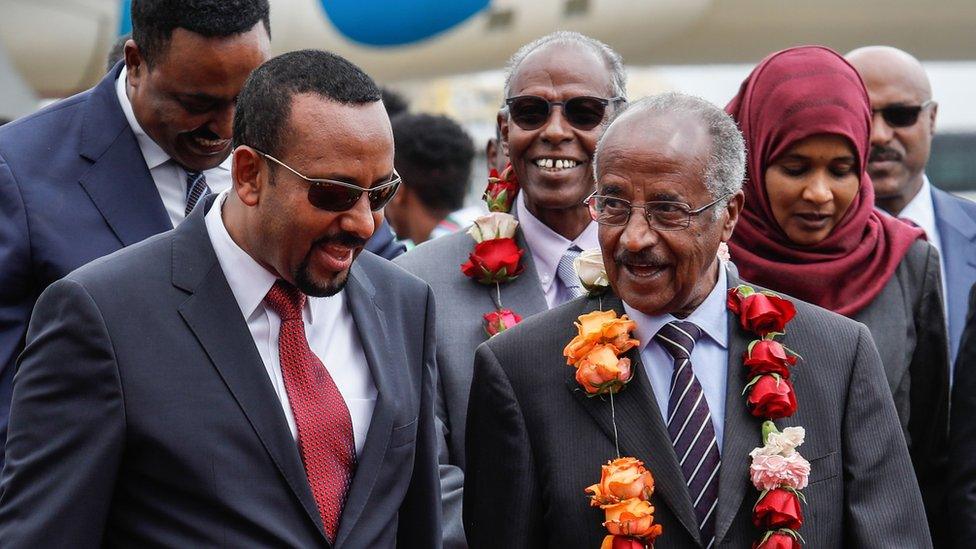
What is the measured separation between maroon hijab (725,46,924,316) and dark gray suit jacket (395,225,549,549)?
2.27ft

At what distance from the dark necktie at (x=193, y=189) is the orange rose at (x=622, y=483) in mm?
1288

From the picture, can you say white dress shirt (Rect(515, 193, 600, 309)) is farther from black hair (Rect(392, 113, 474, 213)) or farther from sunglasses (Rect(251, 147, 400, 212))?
black hair (Rect(392, 113, 474, 213))

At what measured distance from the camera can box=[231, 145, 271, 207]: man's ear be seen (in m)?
2.94

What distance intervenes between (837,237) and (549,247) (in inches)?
33.1

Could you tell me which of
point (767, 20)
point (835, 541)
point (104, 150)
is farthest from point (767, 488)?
point (767, 20)

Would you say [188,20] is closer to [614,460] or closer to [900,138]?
[614,460]

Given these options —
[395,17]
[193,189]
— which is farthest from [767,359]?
[395,17]

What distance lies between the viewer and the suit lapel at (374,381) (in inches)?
116

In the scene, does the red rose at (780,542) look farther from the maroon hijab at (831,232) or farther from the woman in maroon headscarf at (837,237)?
the maroon hijab at (831,232)

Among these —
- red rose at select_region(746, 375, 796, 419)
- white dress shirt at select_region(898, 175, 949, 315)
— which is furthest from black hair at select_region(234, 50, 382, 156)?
white dress shirt at select_region(898, 175, 949, 315)

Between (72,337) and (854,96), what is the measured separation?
95.8 inches

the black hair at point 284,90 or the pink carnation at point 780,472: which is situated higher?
the black hair at point 284,90

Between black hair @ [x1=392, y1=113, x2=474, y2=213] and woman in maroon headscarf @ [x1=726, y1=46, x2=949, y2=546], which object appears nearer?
woman in maroon headscarf @ [x1=726, y1=46, x2=949, y2=546]

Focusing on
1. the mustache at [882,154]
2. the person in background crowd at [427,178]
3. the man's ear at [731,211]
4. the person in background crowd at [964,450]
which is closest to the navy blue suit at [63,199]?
the man's ear at [731,211]
